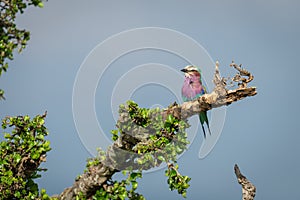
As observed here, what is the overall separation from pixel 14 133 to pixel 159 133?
2431mm

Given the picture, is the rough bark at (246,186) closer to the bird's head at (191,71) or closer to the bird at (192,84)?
the bird at (192,84)

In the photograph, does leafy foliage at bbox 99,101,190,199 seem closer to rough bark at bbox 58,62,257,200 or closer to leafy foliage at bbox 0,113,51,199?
rough bark at bbox 58,62,257,200

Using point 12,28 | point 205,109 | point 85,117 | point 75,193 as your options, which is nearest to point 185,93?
point 205,109

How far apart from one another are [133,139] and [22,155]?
1848mm

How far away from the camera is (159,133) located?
673cm

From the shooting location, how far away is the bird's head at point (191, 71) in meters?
7.96

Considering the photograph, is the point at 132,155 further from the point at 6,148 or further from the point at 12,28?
the point at 12,28

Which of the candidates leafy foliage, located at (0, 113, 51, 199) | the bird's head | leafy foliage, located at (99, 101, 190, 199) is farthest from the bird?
leafy foliage, located at (0, 113, 51, 199)

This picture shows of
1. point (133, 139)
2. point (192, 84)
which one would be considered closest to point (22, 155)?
point (133, 139)

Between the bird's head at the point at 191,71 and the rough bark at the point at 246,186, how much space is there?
185cm

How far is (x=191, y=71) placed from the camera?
8.03m

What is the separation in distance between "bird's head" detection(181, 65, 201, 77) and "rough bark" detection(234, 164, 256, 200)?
1854mm

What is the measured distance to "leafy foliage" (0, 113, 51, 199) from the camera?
23.0ft

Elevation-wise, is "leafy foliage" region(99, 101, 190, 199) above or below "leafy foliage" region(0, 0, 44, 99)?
below
